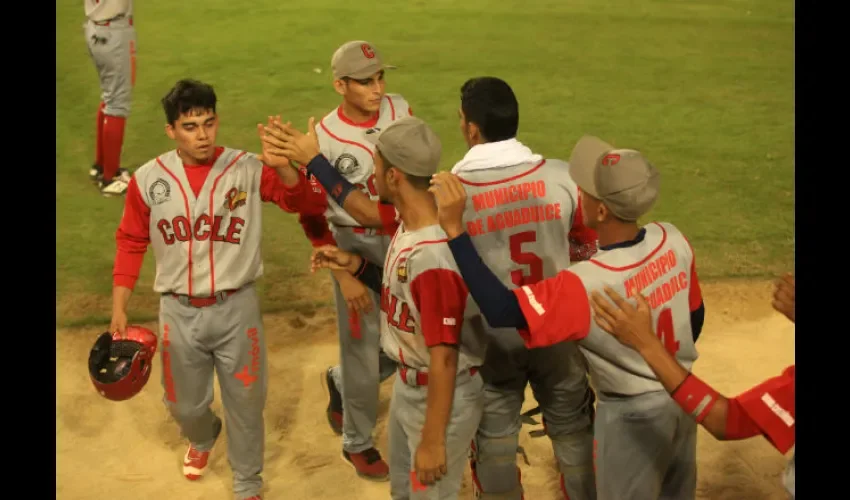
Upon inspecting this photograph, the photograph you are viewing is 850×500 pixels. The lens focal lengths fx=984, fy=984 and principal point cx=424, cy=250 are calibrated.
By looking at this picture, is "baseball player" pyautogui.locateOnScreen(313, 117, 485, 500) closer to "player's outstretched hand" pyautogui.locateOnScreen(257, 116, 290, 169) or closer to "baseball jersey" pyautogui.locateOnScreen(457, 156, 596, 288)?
"baseball jersey" pyautogui.locateOnScreen(457, 156, 596, 288)

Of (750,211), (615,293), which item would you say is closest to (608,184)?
(615,293)

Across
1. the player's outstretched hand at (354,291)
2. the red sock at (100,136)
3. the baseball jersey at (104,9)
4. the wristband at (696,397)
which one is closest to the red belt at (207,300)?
the player's outstretched hand at (354,291)

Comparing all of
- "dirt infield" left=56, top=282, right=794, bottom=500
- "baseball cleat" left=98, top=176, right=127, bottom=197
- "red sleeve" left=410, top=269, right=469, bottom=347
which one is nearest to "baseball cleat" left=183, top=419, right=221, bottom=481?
"dirt infield" left=56, top=282, right=794, bottom=500

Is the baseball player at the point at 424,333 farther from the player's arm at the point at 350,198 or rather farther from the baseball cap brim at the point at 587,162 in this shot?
the player's arm at the point at 350,198

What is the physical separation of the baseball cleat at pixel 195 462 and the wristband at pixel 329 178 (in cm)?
139

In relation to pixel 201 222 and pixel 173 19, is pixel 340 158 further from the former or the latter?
pixel 173 19

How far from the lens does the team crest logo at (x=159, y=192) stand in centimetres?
411

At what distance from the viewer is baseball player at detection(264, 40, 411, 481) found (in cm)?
444

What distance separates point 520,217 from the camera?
148 inches

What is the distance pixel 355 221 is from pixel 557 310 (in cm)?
152

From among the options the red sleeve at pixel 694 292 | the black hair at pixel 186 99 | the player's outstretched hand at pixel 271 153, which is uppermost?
the black hair at pixel 186 99

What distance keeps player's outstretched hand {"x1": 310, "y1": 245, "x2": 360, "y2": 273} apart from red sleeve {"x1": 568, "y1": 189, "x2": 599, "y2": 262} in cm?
94

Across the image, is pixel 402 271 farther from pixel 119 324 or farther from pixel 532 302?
pixel 119 324

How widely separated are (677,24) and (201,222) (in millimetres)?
9806
